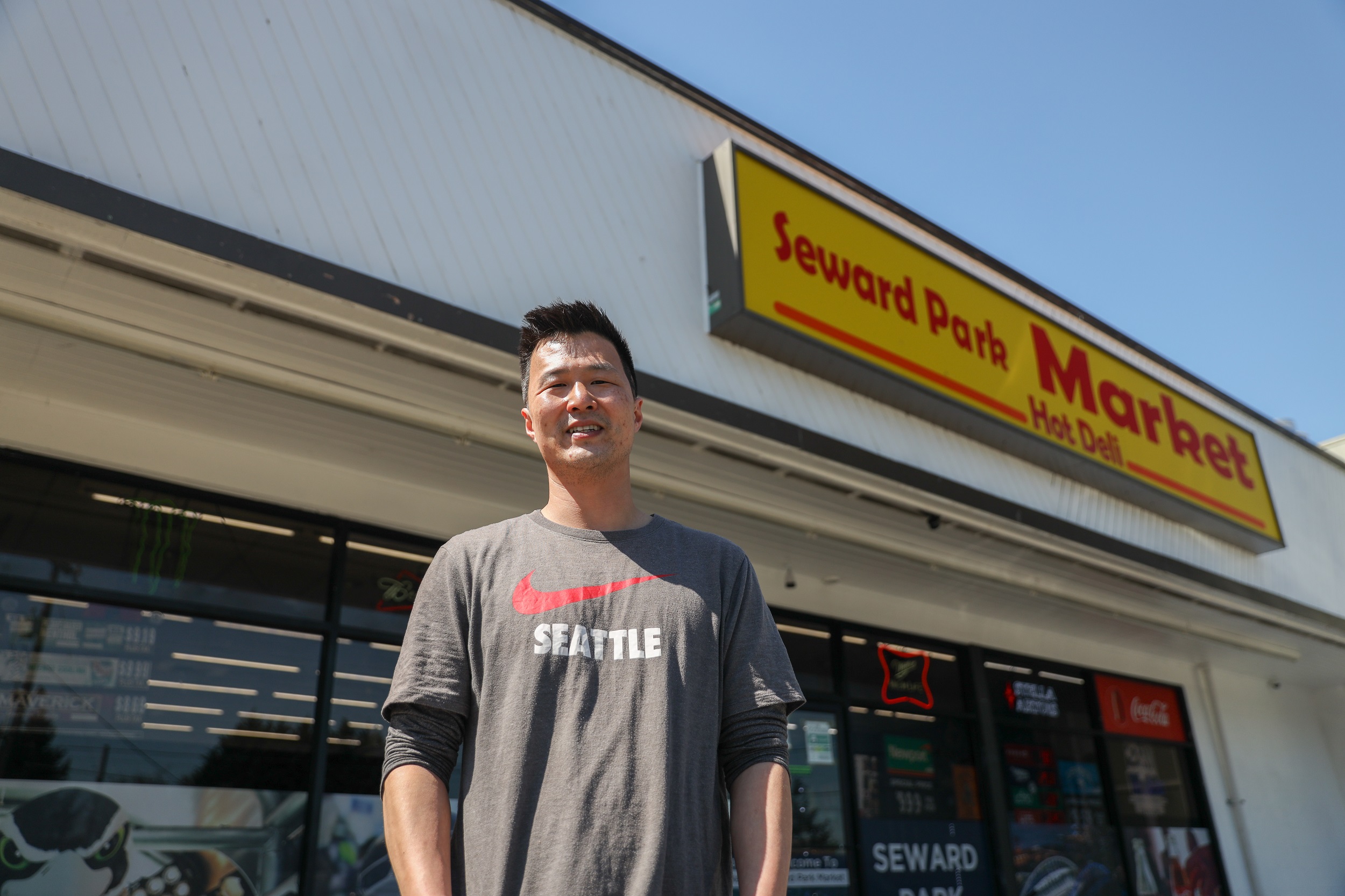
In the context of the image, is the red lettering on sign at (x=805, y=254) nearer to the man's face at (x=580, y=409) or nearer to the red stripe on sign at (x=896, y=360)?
the red stripe on sign at (x=896, y=360)

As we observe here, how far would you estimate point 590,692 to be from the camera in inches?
60.5

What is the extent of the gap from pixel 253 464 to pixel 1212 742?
10.5 metres

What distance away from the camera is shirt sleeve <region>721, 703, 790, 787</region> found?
1.59 meters

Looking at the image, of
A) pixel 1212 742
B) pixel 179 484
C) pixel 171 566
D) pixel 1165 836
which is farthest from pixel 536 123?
pixel 1212 742

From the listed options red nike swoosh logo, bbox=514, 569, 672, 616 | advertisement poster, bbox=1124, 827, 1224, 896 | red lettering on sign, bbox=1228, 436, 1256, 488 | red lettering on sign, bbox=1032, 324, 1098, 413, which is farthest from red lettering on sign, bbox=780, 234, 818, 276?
advertisement poster, bbox=1124, 827, 1224, 896

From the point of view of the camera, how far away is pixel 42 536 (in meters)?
4.63

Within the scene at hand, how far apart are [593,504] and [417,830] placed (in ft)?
2.03

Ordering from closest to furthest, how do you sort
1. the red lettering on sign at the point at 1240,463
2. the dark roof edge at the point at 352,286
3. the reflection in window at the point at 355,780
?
1. the dark roof edge at the point at 352,286
2. the reflection in window at the point at 355,780
3. the red lettering on sign at the point at 1240,463

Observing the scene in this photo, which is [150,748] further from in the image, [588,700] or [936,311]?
[936,311]

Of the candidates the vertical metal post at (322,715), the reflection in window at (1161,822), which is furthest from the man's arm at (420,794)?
the reflection in window at (1161,822)

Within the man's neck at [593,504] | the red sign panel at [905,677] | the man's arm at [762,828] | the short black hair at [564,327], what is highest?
the red sign panel at [905,677]

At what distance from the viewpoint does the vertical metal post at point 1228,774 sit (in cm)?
1024

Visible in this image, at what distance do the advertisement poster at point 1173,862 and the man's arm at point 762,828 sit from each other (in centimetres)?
928

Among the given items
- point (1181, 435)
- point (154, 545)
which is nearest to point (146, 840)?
point (154, 545)
